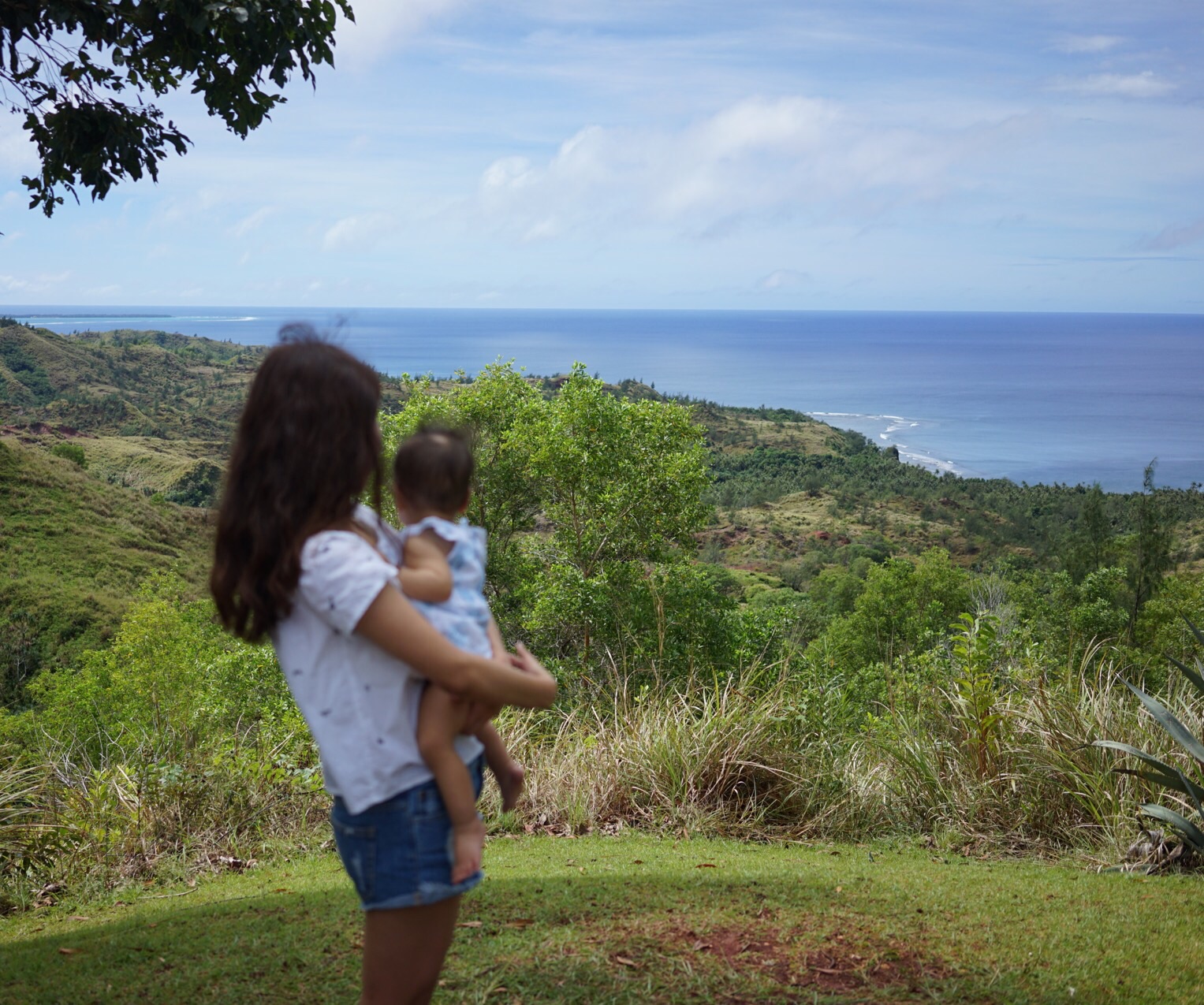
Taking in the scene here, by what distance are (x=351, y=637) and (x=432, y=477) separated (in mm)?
319

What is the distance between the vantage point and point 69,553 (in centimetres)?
5244

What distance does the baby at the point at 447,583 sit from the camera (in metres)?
1.67

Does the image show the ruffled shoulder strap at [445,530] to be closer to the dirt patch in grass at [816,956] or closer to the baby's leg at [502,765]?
the baby's leg at [502,765]

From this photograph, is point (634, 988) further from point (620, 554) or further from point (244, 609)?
point (620, 554)

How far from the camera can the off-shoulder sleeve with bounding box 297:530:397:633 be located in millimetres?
1603

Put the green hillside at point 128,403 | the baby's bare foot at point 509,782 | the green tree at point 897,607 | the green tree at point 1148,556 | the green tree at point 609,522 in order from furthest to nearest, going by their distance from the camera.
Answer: the green hillside at point 128,403
the green tree at point 897,607
the green tree at point 1148,556
the green tree at point 609,522
the baby's bare foot at point 509,782

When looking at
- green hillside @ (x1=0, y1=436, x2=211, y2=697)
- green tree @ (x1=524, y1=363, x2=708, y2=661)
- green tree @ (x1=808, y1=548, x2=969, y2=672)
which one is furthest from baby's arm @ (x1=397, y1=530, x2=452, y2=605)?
green hillside @ (x1=0, y1=436, x2=211, y2=697)

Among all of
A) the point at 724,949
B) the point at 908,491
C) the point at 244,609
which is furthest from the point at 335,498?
the point at 908,491

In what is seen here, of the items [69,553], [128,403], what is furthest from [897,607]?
[128,403]

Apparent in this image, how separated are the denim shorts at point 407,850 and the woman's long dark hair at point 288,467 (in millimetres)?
388

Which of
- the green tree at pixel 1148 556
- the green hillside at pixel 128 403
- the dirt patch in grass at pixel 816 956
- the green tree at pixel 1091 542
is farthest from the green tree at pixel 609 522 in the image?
the green hillside at pixel 128 403

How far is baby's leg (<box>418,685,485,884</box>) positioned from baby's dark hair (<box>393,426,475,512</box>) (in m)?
0.34

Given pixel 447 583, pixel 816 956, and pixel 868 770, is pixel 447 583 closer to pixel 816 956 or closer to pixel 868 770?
pixel 816 956

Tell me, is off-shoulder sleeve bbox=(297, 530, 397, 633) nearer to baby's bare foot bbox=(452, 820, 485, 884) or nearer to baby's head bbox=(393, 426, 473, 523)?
baby's head bbox=(393, 426, 473, 523)
